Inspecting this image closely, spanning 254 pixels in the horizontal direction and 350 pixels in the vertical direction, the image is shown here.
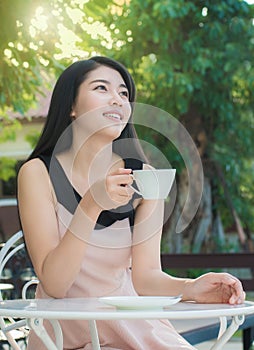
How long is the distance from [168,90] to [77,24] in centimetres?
433

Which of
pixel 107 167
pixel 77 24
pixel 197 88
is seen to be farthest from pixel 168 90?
pixel 107 167

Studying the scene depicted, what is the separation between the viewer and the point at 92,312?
48.0 inches

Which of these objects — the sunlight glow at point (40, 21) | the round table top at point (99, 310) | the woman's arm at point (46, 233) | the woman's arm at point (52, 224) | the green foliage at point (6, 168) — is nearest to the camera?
the round table top at point (99, 310)

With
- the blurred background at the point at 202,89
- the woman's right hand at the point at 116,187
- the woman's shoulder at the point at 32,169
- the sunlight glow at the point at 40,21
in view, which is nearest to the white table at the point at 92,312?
the woman's right hand at the point at 116,187

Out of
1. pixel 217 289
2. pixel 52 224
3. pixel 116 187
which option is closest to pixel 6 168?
pixel 52 224

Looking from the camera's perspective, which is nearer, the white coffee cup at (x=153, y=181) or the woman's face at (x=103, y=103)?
the white coffee cup at (x=153, y=181)

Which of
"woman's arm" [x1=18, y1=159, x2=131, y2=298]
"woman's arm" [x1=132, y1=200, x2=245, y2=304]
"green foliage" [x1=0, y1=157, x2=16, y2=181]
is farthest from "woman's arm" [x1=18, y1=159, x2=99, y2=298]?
"green foliage" [x1=0, y1=157, x2=16, y2=181]

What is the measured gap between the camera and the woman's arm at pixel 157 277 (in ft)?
→ 4.78

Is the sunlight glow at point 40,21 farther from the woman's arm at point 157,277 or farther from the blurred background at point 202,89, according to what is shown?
the blurred background at point 202,89

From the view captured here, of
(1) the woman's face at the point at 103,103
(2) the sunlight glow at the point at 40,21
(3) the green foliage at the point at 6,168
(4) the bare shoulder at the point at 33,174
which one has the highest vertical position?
(2) the sunlight glow at the point at 40,21

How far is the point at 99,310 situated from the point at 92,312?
7 cm

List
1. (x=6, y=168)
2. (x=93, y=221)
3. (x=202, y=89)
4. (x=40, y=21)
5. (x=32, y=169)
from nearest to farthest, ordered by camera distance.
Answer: (x=93, y=221) → (x=32, y=169) → (x=40, y=21) → (x=202, y=89) → (x=6, y=168)

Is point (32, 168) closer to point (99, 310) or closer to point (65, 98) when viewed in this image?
point (65, 98)

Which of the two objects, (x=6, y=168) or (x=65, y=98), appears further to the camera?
(x=6, y=168)
